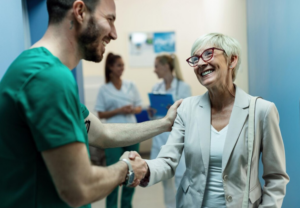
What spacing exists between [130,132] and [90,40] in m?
0.83

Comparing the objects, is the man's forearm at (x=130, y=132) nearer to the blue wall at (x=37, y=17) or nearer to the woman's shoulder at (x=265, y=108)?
the woman's shoulder at (x=265, y=108)

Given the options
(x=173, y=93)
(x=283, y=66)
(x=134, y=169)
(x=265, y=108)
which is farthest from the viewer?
(x=173, y=93)

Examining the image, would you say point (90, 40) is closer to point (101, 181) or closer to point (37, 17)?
point (101, 181)

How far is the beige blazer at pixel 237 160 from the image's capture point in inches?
67.4

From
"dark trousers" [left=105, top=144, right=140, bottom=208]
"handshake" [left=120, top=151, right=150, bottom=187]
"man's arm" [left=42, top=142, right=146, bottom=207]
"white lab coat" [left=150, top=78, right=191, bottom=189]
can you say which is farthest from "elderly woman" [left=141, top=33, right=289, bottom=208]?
"dark trousers" [left=105, top=144, right=140, bottom=208]

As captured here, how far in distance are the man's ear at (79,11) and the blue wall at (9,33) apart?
2.37ft

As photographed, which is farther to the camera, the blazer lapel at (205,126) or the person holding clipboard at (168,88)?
the person holding clipboard at (168,88)

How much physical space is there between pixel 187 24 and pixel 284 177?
553 centimetres

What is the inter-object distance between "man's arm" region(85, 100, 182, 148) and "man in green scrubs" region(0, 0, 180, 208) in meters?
0.50

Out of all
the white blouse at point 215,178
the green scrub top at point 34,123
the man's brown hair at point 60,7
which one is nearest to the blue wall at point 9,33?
the man's brown hair at point 60,7

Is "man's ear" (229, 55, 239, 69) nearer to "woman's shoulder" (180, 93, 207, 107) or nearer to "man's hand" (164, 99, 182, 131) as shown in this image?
"woman's shoulder" (180, 93, 207, 107)

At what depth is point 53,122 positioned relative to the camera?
3.24 feet

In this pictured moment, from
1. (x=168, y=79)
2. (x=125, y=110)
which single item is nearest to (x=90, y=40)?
(x=125, y=110)

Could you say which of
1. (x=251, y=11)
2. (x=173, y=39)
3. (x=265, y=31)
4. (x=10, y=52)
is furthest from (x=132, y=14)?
(x=10, y=52)
